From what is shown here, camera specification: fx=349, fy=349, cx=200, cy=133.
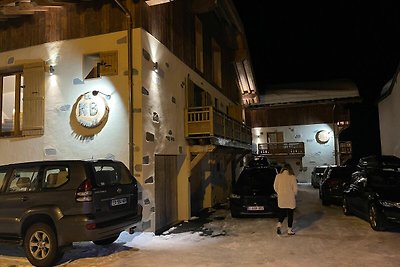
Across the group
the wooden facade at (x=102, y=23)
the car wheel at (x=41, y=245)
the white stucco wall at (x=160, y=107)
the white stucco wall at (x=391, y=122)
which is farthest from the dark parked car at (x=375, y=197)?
the white stucco wall at (x=391, y=122)

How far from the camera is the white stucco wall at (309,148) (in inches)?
1141

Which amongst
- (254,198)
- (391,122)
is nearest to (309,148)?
(391,122)

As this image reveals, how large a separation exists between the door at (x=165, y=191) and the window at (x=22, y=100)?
3509mm

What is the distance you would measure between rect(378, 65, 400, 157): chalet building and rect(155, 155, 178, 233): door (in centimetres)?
1299

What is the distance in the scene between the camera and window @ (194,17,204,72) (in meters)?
13.8

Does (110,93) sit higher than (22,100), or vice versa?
(22,100)

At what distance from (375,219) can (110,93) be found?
752cm

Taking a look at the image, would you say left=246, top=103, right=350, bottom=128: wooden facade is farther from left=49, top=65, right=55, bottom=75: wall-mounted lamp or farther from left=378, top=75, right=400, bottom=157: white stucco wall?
left=49, top=65, right=55, bottom=75: wall-mounted lamp

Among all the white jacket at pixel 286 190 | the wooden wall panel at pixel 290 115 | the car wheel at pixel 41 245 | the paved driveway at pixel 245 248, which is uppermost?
the wooden wall panel at pixel 290 115

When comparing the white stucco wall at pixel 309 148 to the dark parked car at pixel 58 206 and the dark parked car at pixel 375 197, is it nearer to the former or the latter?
the dark parked car at pixel 375 197

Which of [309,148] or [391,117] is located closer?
[391,117]

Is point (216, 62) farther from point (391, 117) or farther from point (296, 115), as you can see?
point (296, 115)

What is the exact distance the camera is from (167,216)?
10469 mm

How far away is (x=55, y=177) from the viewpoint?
6504 mm
